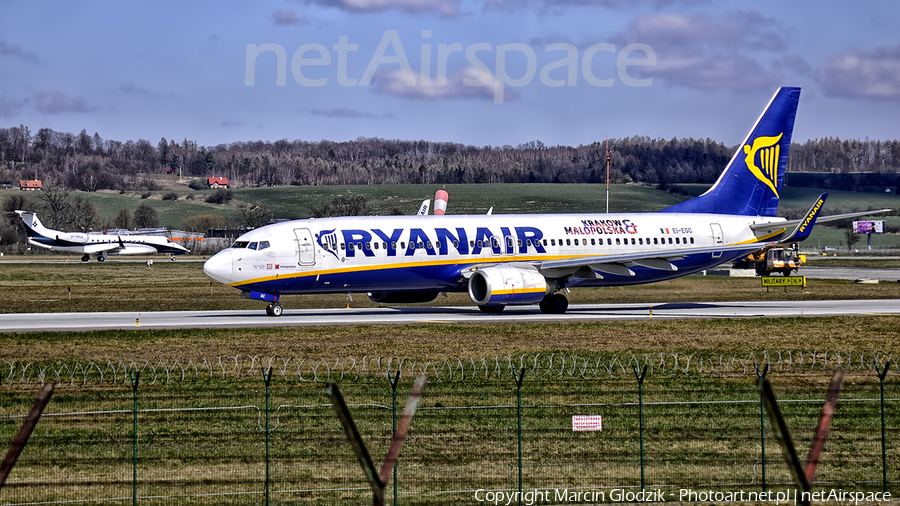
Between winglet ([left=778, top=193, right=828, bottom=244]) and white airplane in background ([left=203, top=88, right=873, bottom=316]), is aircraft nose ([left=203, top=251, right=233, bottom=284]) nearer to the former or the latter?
white airplane in background ([left=203, top=88, right=873, bottom=316])

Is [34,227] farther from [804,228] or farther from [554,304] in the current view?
[804,228]

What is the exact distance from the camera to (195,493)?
13.3 metres

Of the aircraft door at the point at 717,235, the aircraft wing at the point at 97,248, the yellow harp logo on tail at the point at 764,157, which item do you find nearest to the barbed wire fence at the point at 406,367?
the aircraft door at the point at 717,235

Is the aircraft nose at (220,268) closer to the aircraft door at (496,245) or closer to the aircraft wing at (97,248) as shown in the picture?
the aircraft door at (496,245)

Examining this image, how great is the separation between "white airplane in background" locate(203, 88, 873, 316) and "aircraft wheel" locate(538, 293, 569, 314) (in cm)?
5

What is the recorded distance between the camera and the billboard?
152250mm

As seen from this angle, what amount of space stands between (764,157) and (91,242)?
3851 inches

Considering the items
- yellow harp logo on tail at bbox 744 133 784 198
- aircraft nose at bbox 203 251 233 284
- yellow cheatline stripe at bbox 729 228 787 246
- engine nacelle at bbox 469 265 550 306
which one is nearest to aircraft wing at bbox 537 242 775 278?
engine nacelle at bbox 469 265 550 306

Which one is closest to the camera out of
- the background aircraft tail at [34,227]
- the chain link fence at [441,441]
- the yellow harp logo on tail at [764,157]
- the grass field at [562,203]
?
the chain link fence at [441,441]

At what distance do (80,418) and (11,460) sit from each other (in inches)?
466

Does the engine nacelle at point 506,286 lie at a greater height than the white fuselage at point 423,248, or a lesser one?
lesser

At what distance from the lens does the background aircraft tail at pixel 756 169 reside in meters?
47.7

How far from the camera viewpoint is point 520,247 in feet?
135

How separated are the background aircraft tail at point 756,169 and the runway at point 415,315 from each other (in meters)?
5.20
